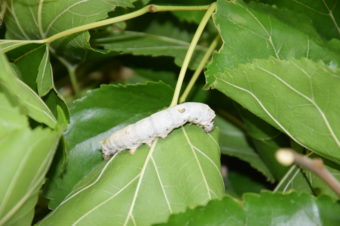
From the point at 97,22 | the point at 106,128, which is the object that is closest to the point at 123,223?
the point at 106,128

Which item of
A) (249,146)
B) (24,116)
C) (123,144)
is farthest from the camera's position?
(249,146)

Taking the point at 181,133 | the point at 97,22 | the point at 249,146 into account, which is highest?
the point at 97,22

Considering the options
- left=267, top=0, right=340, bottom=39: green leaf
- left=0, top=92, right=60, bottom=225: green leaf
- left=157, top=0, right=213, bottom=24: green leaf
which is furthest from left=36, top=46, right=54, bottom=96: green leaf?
left=267, top=0, right=340, bottom=39: green leaf

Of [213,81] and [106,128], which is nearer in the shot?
[213,81]

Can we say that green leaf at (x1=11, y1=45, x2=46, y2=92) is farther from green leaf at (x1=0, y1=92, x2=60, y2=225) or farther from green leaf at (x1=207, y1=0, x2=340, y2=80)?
green leaf at (x1=207, y1=0, x2=340, y2=80)

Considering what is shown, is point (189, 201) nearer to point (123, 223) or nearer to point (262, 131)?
point (123, 223)
